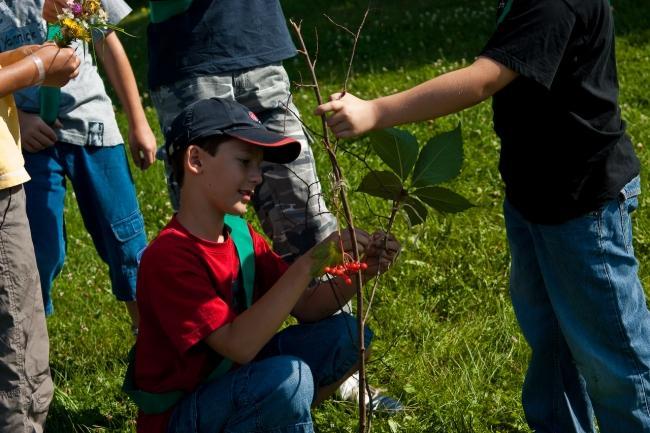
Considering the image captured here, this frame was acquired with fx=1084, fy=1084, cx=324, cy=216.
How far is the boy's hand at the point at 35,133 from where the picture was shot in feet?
11.7

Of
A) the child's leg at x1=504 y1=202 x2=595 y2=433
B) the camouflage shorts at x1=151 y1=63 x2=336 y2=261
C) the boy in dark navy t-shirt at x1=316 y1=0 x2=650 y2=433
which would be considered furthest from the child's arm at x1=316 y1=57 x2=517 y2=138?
the camouflage shorts at x1=151 y1=63 x2=336 y2=261

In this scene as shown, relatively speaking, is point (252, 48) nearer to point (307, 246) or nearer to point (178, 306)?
point (307, 246)

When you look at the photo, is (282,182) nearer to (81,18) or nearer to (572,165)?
(81,18)

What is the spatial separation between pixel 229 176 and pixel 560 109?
87cm

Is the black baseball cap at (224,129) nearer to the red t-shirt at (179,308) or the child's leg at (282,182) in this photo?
the red t-shirt at (179,308)

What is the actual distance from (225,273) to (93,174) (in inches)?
40.0

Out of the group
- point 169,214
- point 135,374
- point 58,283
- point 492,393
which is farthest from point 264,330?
point 169,214

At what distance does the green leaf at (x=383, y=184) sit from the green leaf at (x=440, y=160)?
0.05 m

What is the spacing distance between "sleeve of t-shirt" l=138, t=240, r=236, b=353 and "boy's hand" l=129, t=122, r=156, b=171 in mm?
1093

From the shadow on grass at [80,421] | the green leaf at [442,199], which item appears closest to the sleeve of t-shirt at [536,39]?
the green leaf at [442,199]

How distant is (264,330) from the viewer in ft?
9.02

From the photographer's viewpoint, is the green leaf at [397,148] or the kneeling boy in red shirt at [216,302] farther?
the kneeling boy in red shirt at [216,302]

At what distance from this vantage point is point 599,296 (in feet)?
9.21

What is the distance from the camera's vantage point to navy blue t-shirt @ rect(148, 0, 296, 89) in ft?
11.8
